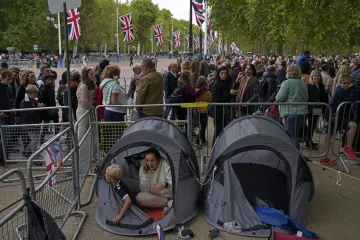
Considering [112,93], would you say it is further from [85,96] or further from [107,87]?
[85,96]

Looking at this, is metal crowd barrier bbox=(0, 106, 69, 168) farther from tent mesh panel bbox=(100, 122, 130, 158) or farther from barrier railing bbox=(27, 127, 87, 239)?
barrier railing bbox=(27, 127, 87, 239)

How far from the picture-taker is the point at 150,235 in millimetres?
4695

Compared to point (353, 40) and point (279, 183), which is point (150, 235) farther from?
point (353, 40)

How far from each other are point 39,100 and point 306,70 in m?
5.89

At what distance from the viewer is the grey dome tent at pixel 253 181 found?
4848mm

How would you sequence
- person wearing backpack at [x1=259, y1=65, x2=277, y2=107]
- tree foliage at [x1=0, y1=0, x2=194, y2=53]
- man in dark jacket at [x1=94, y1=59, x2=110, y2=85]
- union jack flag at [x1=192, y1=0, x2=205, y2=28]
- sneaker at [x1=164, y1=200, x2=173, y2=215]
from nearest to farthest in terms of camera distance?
1. sneaker at [x1=164, y1=200, x2=173, y2=215]
2. man in dark jacket at [x1=94, y1=59, x2=110, y2=85]
3. person wearing backpack at [x1=259, y1=65, x2=277, y2=107]
4. union jack flag at [x1=192, y1=0, x2=205, y2=28]
5. tree foliage at [x1=0, y1=0, x2=194, y2=53]

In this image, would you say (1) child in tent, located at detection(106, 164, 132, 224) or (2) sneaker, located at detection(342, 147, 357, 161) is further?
(2) sneaker, located at detection(342, 147, 357, 161)

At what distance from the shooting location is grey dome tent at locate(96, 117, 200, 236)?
4.80 metres

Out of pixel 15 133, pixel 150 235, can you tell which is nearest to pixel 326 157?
pixel 150 235

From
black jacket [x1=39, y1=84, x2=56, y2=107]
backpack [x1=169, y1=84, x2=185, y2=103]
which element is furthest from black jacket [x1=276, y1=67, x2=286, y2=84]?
black jacket [x1=39, y1=84, x2=56, y2=107]

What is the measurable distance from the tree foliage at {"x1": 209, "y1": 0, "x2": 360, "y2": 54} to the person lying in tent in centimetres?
377

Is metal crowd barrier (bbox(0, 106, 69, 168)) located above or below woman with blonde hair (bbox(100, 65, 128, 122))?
below

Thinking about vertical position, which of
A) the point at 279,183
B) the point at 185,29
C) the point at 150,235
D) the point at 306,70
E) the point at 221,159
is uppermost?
the point at 185,29


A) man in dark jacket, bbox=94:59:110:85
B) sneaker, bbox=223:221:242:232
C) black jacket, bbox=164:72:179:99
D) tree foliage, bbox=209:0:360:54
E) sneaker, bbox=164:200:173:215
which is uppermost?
tree foliage, bbox=209:0:360:54
